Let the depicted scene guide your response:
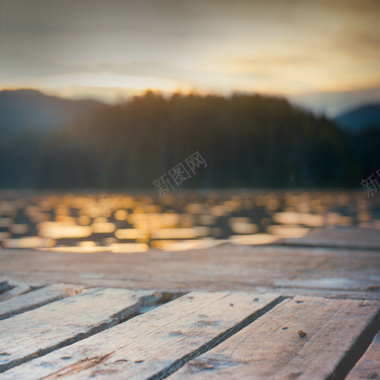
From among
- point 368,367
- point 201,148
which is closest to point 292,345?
point 368,367

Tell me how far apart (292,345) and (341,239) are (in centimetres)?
316

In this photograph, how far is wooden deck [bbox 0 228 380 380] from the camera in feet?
3.83

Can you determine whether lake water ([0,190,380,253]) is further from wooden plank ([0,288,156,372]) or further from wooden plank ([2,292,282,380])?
wooden plank ([2,292,282,380])

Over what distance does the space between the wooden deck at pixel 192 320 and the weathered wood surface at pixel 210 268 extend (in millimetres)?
10

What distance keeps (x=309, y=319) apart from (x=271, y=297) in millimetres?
335

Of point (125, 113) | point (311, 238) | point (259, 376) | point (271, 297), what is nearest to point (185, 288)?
point (271, 297)

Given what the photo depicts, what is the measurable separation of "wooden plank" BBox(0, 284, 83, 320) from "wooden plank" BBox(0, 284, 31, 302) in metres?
0.08

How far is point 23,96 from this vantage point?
80.7 metres

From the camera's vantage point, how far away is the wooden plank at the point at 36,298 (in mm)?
1804

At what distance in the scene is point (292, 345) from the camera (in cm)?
134

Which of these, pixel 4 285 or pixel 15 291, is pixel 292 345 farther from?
pixel 4 285

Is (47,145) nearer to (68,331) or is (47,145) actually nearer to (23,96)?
(23,96)
